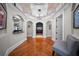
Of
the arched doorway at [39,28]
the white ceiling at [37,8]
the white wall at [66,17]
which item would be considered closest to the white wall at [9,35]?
the white ceiling at [37,8]

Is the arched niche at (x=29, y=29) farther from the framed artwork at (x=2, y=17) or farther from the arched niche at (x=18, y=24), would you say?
the framed artwork at (x=2, y=17)

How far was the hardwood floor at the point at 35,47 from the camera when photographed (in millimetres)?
3088

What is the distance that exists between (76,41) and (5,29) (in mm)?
1943

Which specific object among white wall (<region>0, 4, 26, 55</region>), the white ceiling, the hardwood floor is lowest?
the hardwood floor

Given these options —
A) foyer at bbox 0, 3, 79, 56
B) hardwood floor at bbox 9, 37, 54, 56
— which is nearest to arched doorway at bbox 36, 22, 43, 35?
foyer at bbox 0, 3, 79, 56

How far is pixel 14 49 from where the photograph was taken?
128 inches

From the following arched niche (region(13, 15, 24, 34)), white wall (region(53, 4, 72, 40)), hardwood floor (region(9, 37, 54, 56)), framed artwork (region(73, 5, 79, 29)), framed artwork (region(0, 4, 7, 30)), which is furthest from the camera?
arched niche (region(13, 15, 24, 34))

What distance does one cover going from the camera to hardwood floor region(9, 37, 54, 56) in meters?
3.09

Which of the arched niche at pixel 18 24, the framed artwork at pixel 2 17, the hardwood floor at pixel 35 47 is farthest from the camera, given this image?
the arched niche at pixel 18 24

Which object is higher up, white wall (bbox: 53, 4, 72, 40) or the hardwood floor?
white wall (bbox: 53, 4, 72, 40)

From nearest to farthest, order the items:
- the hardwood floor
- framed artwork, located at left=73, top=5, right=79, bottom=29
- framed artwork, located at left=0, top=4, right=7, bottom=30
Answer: framed artwork, located at left=73, top=5, right=79, bottom=29
framed artwork, located at left=0, top=4, right=7, bottom=30
the hardwood floor

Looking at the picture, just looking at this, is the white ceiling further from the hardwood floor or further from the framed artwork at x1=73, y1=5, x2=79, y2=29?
the hardwood floor

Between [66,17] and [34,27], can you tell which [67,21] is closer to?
[66,17]

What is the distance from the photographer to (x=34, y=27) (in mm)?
3428
